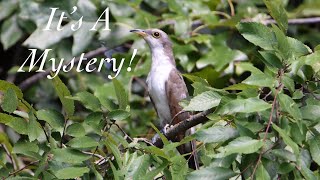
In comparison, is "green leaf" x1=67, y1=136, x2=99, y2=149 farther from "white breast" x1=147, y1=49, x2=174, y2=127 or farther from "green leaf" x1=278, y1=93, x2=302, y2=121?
"white breast" x1=147, y1=49, x2=174, y2=127

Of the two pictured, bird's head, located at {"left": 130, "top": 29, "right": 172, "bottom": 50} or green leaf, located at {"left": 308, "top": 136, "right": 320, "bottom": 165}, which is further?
bird's head, located at {"left": 130, "top": 29, "right": 172, "bottom": 50}

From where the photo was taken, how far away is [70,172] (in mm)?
2859

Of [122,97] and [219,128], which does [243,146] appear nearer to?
[219,128]

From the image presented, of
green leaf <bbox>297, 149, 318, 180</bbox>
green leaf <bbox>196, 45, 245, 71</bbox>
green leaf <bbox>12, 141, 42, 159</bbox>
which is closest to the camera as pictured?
green leaf <bbox>297, 149, 318, 180</bbox>

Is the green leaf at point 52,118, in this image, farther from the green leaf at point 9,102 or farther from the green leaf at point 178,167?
the green leaf at point 178,167

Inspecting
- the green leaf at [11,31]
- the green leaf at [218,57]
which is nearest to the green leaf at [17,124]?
the green leaf at [218,57]

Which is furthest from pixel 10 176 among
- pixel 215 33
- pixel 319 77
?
pixel 215 33

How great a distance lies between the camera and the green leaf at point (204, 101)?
8.89ft

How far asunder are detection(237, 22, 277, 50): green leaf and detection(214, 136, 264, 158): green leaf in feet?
1.25

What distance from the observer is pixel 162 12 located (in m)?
6.61

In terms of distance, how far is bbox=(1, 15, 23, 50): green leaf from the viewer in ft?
20.1

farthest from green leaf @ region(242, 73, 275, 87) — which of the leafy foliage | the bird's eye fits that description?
the bird's eye

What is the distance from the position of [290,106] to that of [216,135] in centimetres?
28

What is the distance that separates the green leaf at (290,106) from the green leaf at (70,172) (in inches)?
31.0
